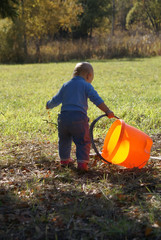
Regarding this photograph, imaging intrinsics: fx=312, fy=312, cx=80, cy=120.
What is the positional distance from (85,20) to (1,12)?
3399 cm

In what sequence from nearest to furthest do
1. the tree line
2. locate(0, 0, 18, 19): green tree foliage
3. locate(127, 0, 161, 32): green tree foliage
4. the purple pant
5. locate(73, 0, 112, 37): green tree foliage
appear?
the purple pant < locate(0, 0, 18, 19): green tree foliage < the tree line < locate(73, 0, 112, 37): green tree foliage < locate(127, 0, 161, 32): green tree foliage

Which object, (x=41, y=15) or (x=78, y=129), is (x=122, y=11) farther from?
(x=78, y=129)

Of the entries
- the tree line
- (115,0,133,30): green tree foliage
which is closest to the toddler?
the tree line

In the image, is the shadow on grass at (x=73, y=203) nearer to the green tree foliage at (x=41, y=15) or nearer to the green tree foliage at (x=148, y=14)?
the green tree foliage at (x=41, y=15)

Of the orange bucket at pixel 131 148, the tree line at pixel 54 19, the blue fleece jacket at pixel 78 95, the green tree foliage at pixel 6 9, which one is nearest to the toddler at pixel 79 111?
the blue fleece jacket at pixel 78 95

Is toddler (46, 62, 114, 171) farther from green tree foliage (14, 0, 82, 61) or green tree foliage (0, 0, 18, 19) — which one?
green tree foliage (14, 0, 82, 61)

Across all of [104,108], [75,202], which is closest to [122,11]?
[104,108]

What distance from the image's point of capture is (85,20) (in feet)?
118

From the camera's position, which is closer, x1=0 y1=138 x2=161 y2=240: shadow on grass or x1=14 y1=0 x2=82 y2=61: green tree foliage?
x1=0 y1=138 x2=161 y2=240: shadow on grass

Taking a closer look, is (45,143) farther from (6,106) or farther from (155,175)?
(6,106)

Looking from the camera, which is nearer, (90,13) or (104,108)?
(104,108)

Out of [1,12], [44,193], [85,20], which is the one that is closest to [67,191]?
[44,193]

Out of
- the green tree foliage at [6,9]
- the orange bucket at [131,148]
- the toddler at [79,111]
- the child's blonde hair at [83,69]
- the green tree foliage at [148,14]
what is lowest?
the orange bucket at [131,148]

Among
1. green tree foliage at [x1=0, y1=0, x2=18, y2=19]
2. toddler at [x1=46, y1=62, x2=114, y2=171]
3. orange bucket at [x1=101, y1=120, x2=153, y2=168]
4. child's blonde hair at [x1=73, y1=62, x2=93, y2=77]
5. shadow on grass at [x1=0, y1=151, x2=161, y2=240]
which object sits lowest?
shadow on grass at [x1=0, y1=151, x2=161, y2=240]
